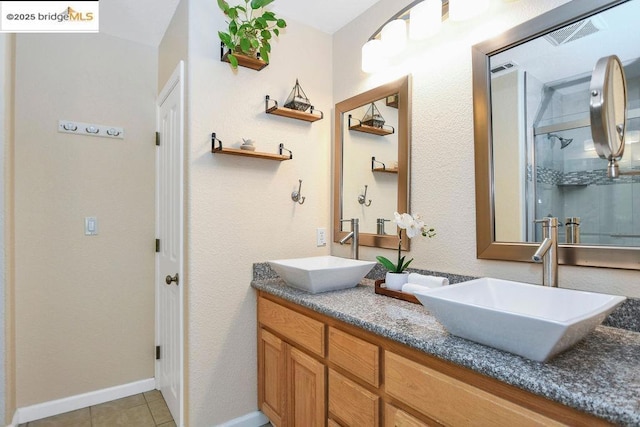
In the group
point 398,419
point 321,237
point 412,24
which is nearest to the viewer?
point 398,419

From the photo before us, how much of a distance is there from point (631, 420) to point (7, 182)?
2512 millimetres

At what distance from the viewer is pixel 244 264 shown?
6.29ft

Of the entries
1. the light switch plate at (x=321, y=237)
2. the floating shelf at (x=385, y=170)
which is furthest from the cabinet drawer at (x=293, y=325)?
the floating shelf at (x=385, y=170)

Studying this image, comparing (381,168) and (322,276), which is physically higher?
(381,168)

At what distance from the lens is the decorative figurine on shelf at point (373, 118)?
1.94 m

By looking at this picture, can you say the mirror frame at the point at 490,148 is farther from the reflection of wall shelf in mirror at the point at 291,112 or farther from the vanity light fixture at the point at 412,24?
the reflection of wall shelf in mirror at the point at 291,112

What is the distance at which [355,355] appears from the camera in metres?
1.24

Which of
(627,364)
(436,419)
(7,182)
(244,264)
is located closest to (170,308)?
(244,264)

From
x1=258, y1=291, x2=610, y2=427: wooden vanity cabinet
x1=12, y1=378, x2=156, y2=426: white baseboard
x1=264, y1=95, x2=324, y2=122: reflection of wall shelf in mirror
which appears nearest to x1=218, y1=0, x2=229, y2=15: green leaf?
x1=264, y1=95, x2=324, y2=122: reflection of wall shelf in mirror

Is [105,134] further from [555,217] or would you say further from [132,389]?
[555,217]

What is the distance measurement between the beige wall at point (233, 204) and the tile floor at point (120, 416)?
1.55 feet

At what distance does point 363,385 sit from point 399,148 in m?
1.16

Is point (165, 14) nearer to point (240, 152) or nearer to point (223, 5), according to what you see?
point (223, 5)

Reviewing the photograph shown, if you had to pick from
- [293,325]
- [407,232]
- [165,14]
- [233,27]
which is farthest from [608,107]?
[165,14]
